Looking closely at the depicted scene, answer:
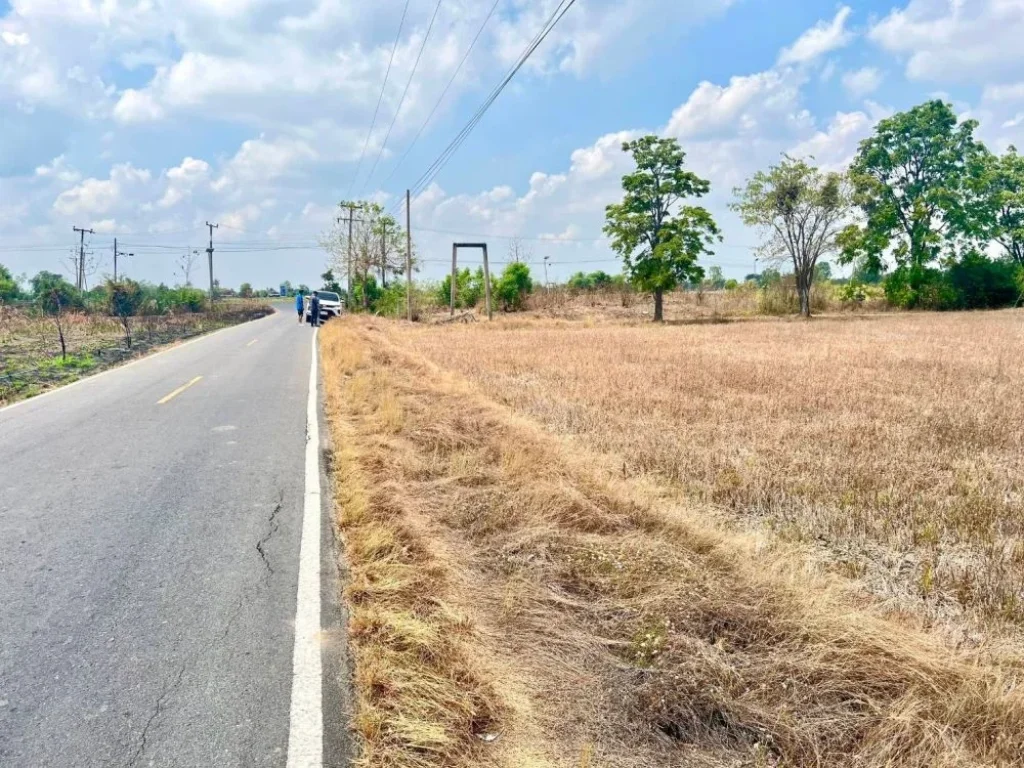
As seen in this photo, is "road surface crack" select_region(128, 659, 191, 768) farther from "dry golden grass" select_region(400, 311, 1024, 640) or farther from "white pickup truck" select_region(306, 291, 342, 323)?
"white pickup truck" select_region(306, 291, 342, 323)

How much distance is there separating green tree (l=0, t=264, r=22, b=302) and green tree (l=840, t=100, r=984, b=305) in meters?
69.4

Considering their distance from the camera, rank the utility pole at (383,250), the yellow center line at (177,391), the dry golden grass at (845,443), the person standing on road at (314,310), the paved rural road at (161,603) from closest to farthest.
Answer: the paved rural road at (161,603) < the dry golden grass at (845,443) < the yellow center line at (177,391) < the person standing on road at (314,310) < the utility pole at (383,250)

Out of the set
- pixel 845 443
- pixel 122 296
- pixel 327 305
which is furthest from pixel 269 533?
pixel 327 305

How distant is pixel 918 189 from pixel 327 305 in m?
40.8

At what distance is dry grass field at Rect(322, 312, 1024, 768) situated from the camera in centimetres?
280

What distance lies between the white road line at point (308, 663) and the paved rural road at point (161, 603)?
0.01 metres

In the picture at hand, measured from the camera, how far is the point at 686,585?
3.90 metres

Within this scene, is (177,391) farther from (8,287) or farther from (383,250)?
(8,287)

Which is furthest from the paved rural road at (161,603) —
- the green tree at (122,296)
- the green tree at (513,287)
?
the green tree at (513,287)

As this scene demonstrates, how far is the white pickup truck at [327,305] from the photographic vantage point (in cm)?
3934

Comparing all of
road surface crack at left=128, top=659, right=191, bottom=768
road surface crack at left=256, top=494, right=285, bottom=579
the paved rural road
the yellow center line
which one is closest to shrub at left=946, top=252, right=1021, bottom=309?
the yellow center line

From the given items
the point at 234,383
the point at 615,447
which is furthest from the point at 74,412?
the point at 615,447

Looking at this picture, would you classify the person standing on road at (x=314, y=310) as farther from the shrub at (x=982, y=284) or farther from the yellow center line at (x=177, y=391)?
the shrub at (x=982, y=284)

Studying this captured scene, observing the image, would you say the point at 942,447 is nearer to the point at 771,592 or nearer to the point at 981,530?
the point at 981,530
